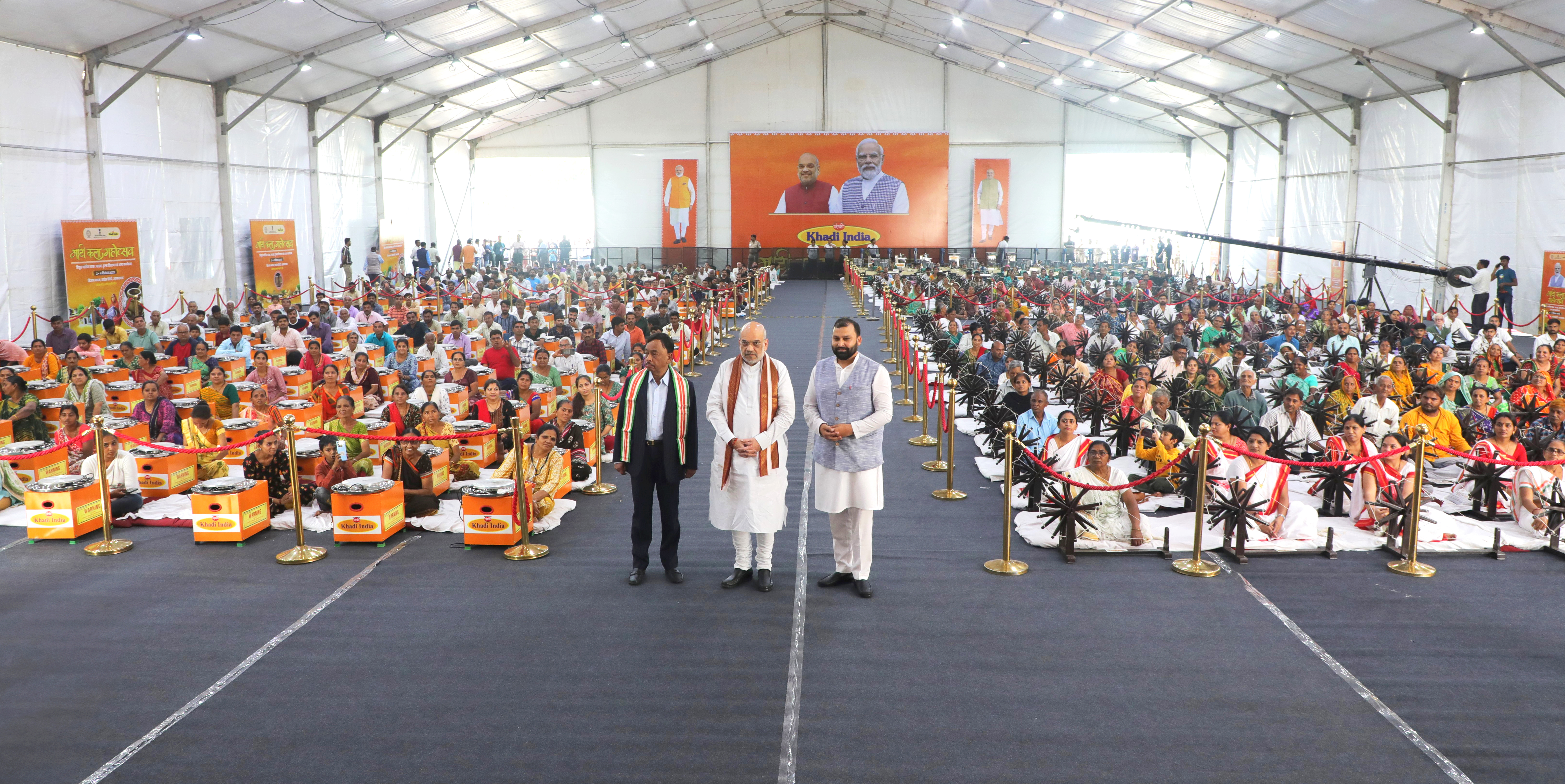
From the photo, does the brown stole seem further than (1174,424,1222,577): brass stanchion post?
No

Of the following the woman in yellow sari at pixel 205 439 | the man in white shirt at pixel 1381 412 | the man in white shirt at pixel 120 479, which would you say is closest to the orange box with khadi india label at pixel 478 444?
the woman in yellow sari at pixel 205 439

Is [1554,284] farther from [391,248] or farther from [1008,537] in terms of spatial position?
[391,248]

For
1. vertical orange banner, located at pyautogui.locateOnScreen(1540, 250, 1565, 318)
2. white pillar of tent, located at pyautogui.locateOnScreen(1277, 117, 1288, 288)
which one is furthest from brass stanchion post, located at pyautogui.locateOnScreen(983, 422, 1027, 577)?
white pillar of tent, located at pyautogui.locateOnScreen(1277, 117, 1288, 288)

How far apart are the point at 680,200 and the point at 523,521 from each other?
3212 cm

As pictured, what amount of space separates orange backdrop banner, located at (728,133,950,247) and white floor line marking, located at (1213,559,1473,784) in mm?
32165

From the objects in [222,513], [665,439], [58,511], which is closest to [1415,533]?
[665,439]

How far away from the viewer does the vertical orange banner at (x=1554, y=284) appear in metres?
16.7

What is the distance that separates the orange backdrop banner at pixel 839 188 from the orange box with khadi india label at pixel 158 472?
30.5 metres

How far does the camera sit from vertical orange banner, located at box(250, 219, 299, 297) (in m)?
22.5

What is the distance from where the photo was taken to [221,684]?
15.3ft

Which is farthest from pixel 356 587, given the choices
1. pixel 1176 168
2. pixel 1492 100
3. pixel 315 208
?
pixel 1176 168

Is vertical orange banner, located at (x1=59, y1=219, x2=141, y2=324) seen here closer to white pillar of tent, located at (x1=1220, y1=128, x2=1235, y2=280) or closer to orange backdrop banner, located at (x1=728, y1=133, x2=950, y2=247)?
orange backdrop banner, located at (x1=728, y1=133, x2=950, y2=247)

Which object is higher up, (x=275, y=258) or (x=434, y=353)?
(x=275, y=258)

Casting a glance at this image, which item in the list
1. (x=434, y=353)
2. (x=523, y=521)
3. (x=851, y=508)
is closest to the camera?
(x=851, y=508)
